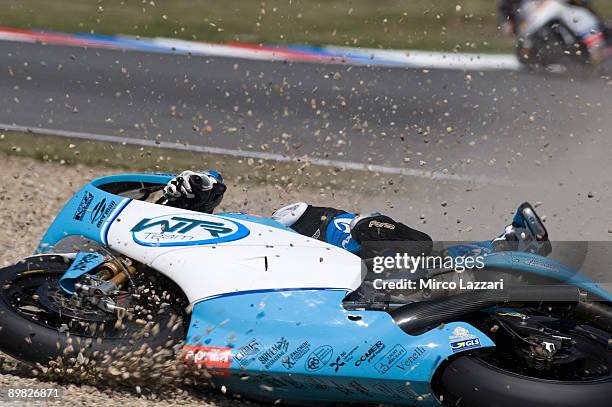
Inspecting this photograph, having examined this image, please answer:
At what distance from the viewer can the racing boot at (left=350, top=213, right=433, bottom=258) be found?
15.8 ft

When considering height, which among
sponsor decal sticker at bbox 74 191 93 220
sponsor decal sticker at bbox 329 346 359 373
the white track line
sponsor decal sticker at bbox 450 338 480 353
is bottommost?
sponsor decal sticker at bbox 329 346 359 373

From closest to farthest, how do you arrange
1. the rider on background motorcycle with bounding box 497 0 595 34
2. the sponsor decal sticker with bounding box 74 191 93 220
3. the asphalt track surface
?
the sponsor decal sticker with bounding box 74 191 93 220 → the asphalt track surface → the rider on background motorcycle with bounding box 497 0 595 34

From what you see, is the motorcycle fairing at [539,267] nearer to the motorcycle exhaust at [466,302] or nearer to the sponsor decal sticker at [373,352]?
the motorcycle exhaust at [466,302]

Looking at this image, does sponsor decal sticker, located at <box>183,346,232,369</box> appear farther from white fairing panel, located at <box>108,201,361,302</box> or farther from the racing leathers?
the racing leathers

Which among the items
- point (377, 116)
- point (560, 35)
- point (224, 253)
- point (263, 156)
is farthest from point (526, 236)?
point (560, 35)

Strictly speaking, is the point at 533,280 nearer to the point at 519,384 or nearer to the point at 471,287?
the point at 471,287

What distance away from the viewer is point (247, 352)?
178 inches

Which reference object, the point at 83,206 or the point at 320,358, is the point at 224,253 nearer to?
the point at 320,358

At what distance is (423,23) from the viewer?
38.6 ft

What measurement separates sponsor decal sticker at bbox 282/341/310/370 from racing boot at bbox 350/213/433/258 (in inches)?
24.1

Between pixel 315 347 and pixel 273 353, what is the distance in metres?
0.19

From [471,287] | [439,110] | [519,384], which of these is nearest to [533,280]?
[471,287]

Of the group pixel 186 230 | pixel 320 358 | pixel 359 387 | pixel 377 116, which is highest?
pixel 377 116

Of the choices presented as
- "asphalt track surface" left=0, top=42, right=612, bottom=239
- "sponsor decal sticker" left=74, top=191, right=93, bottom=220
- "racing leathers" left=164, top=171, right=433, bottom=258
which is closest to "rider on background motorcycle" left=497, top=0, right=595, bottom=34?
"asphalt track surface" left=0, top=42, right=612, bottom=239
